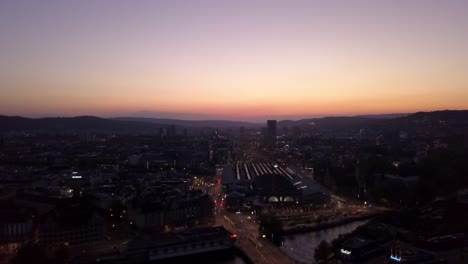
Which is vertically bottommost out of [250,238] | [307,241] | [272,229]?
[307,241]

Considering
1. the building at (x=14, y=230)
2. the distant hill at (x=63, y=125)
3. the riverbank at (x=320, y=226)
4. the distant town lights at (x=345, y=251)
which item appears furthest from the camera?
the distant hill at (x=63, y=125)

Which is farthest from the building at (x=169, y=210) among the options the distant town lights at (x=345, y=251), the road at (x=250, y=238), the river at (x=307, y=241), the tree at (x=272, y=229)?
the distant town lights at (x=345, y=251)

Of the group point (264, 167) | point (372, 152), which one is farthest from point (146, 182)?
point (372, 152)

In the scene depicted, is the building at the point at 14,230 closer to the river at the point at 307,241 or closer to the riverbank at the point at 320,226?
the river at the point at 307,241

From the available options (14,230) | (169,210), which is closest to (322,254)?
(169,210)

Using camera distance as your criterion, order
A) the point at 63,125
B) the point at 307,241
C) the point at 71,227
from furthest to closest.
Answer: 1. the point at 63,125
2. the point at 307,241
3. the point at 71,227

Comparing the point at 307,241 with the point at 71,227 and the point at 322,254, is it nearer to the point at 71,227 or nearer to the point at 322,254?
the point at 322,254

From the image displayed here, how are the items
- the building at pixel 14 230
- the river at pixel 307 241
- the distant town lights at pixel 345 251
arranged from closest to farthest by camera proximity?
the distant town lights at pixel 345 251 < the river at pixel 307 241 < the building at pixel 14 230

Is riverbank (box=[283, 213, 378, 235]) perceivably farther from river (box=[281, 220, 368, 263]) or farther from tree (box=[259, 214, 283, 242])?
tree (box=[259, 214, 283, 242])
